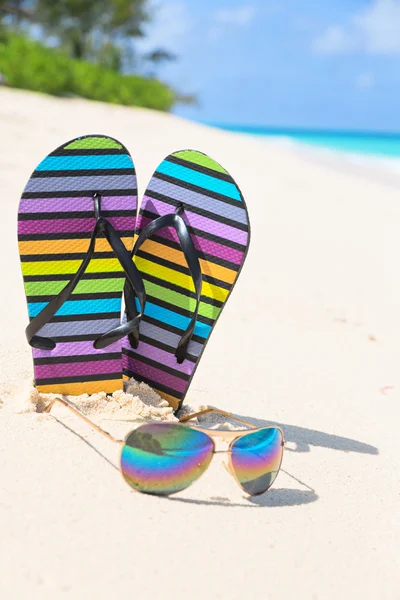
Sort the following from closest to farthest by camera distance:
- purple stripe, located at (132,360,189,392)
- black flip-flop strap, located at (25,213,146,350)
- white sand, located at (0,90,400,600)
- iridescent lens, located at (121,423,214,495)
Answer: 1. white sand, located at (0,90,400,600)
2. iridescent lens, located at (121,423,214,495)
3. black flip-flop strap, located at (25,213,146,350)
4. purple stripe, located at (132,360,189,392)

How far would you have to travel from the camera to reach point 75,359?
2.00 m

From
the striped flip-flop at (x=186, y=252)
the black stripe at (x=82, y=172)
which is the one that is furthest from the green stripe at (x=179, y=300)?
the black stripe at (x=82, y=172)

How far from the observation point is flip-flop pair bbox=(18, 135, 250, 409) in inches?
74.2

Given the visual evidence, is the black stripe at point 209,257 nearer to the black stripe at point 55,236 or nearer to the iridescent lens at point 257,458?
the black stripe at point 55,236

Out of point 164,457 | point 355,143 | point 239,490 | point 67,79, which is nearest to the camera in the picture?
point 164,457

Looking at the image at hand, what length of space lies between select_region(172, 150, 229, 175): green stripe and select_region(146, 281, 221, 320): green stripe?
1.16ft

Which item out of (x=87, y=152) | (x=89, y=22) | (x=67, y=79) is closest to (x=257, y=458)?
(x=87, y=152)

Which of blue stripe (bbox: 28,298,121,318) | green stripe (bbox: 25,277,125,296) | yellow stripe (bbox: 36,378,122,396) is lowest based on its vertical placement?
yellow stripe (bbox: 36,378,122,396)

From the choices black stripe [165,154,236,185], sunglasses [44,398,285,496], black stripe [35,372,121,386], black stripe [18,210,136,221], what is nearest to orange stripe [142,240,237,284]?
black stripe [18,210,136,221]

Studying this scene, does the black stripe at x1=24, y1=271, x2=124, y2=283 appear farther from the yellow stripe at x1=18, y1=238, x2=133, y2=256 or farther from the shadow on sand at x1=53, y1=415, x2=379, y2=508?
the shadow on sand at x1=53, y1=415, x2=379, y2=508

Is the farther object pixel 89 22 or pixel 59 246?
pixel 89 22

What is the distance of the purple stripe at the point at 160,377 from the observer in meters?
2.06

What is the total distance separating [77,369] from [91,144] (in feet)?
1.99

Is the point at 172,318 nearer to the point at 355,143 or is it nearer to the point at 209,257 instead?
the point at 209,257
